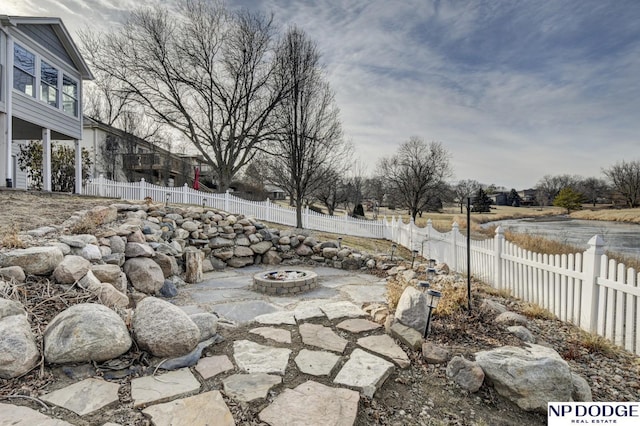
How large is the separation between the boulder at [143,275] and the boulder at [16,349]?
88.0 inches

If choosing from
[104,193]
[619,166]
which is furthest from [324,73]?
[619,166]

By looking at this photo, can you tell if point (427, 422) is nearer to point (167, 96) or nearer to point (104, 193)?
point (104, 193)

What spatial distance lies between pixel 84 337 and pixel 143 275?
245 centimetres

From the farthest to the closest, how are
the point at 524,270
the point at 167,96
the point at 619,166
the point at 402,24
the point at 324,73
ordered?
the point at 619,166 < the point at 167,96 < the point at 324,73 < the point at 402,24 < the point at 524,270

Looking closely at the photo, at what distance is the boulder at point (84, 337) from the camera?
2.07 meters

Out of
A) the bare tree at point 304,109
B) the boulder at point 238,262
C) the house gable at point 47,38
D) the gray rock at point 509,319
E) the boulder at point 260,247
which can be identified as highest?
the house gable at point 47,38

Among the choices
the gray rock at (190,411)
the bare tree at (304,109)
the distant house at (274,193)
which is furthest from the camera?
the distant house at (274,193)

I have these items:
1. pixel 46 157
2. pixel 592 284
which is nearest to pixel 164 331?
pixel 592 284

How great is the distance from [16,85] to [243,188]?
901 inches

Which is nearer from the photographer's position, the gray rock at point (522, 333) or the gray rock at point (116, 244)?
the gray rock at point (522, 333)

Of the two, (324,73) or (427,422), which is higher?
(324,73)

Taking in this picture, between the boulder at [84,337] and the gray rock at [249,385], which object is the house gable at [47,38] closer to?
the boulder at [84,337]

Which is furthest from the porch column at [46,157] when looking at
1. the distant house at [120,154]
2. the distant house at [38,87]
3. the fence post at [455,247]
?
the fence post at [455,247]

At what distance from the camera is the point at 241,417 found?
1711mm
